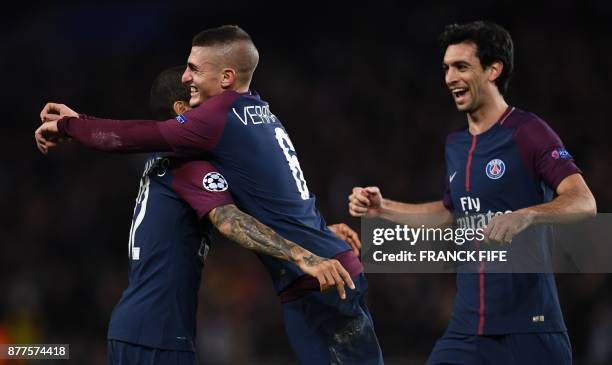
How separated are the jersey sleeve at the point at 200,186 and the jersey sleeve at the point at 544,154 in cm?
139

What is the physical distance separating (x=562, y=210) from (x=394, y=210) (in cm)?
120

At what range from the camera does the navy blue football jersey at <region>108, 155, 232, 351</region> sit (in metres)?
4.14

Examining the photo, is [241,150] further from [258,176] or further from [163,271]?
[163,271]

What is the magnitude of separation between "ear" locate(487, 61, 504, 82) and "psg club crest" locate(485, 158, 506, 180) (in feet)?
1.50

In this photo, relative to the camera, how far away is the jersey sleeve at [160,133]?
4152mm

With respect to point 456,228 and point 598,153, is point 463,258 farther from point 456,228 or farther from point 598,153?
point 598,153

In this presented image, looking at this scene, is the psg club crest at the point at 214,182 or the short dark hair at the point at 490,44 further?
the short dark hair at the point at 490,44

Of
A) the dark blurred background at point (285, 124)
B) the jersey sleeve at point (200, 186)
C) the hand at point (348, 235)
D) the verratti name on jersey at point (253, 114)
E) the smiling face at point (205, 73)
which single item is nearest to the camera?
the jersey sleeve at point (200, 186)

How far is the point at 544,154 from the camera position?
4.39 metres

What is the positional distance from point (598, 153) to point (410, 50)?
4.02 meters

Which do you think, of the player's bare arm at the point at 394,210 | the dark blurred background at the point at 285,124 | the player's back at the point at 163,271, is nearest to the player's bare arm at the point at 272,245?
the player's back at the point at 163,271

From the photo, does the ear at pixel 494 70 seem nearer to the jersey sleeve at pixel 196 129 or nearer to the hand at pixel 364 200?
the hand at pixel 364 200

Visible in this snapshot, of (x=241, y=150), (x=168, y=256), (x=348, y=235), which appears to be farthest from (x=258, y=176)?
(x=348, y=235)

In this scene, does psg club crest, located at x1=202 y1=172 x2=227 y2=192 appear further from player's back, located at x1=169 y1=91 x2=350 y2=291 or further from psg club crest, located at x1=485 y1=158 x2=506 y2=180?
psg club crest, located at x1=485 y1=158 x2=506 y2=180
